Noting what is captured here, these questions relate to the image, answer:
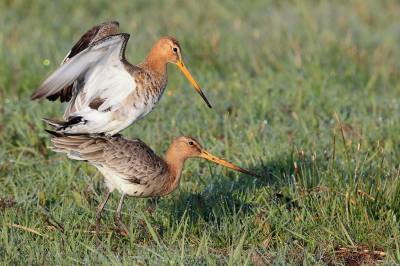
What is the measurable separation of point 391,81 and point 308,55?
1299mm

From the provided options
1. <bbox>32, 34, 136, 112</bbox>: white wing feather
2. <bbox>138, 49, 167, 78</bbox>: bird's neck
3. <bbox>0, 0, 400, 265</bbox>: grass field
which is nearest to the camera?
<bbox>32, 34, 136, 112</bbox>: white wing feather

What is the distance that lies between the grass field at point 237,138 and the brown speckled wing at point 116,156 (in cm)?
43

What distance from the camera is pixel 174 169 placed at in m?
4.43

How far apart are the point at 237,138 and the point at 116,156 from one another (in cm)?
194

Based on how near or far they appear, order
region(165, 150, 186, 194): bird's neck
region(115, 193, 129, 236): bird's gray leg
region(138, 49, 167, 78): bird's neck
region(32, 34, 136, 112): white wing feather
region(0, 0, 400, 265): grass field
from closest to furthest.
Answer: region(32, 34, 136, 112): white wing feather → region(0, 0, 400, 265): grass field → region(115, 193, 129, 236): bird's gray leg → region(165, 150, 186, 194): bird's neck → region(138, 49, 167, 78): bird's neck

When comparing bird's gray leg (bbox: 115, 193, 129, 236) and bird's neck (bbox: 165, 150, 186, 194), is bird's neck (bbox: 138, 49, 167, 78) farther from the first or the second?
bird's gray leg (bbox: 115, 193, 129, 236)

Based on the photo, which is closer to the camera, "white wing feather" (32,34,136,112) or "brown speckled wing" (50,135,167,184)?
"white wing feather" (32,34,136,112)

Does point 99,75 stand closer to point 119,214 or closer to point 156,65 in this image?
point 156,65

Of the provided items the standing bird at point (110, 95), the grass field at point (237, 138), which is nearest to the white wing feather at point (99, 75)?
the standing bird at point (110, 95)

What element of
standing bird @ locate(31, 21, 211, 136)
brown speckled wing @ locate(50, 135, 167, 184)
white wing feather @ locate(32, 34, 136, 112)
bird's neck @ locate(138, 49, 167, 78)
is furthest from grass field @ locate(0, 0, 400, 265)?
bird's neck @ locate(138, 49, 167, 78)

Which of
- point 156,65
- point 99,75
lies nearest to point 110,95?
point 99,75

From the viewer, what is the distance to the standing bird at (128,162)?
425cm

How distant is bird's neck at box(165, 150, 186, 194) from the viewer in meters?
4.38

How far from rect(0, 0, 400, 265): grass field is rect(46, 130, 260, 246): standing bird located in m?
0.31
